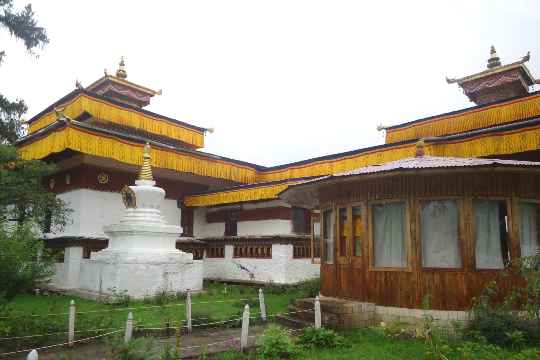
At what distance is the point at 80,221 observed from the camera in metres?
18.9

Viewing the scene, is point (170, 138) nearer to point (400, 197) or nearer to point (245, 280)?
point (245, 280)

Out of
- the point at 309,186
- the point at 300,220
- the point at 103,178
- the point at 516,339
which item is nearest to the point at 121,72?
the point at 103,178

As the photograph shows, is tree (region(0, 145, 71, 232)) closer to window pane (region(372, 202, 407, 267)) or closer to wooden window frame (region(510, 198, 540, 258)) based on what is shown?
window pane (region(372, 202, 407, 267))

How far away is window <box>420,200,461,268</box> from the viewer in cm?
874

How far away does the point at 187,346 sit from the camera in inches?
316

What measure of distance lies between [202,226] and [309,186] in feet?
45.8

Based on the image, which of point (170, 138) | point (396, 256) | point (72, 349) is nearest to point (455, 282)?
point (396, 256)

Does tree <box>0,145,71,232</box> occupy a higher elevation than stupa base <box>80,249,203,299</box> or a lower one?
higher

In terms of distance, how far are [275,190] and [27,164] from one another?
31.8 ft

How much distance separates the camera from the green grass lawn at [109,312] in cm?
A: 852

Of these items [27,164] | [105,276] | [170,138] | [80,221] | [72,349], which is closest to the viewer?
[72,349]

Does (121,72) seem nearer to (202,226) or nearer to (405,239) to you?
(202,226)

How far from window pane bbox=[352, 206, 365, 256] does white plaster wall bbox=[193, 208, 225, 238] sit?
1380 centimetres

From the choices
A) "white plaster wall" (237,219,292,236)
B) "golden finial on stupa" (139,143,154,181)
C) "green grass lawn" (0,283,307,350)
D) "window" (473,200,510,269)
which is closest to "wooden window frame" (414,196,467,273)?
"window" (473,200,510,269)
